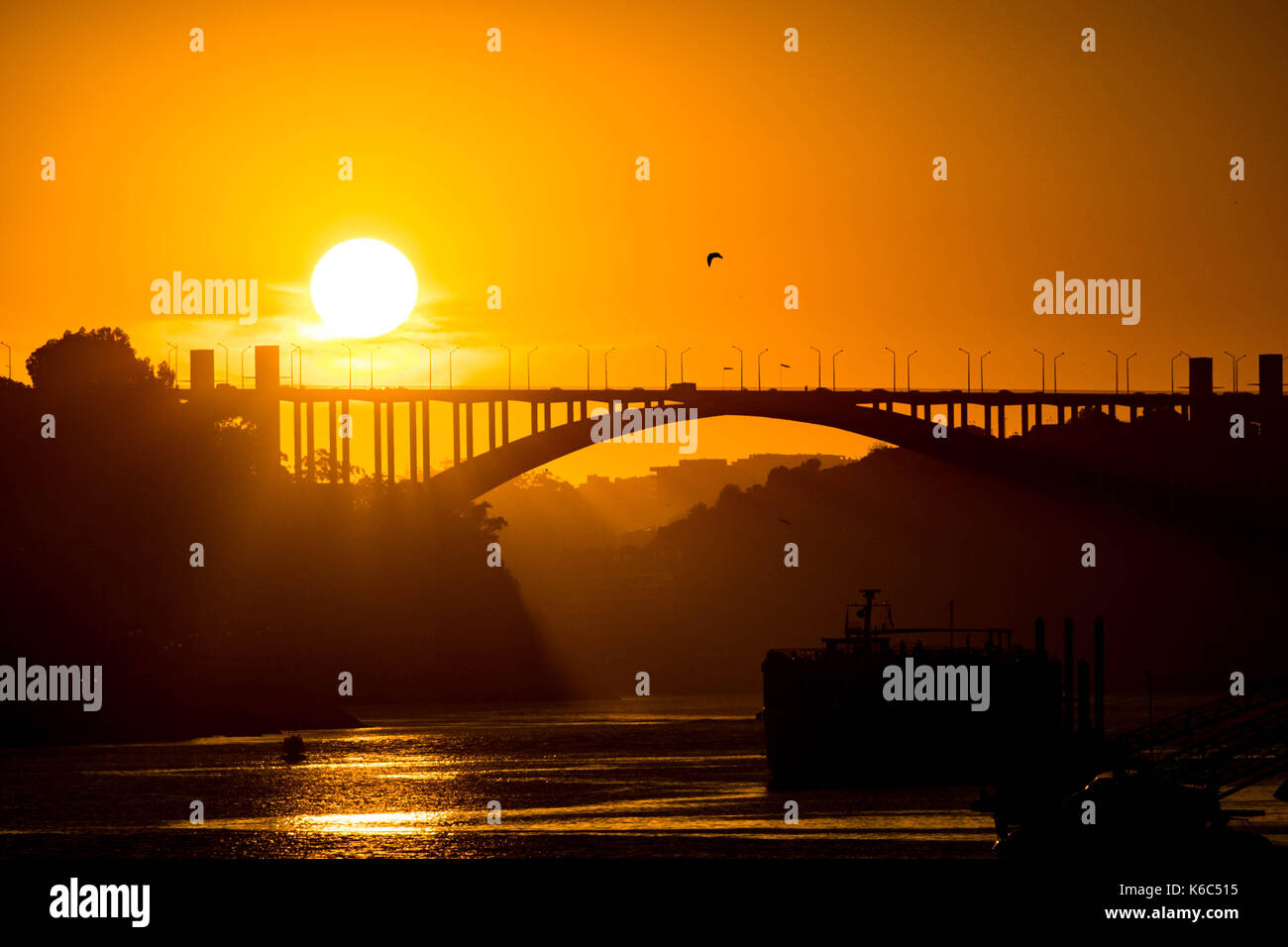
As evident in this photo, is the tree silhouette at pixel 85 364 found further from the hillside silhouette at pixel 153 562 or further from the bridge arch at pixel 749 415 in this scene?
the bridge arch at pixel 749 415

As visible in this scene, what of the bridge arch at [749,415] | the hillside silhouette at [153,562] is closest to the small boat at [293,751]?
the hillside silhouette at [153,562]

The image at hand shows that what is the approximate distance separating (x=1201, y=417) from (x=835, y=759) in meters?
62.9

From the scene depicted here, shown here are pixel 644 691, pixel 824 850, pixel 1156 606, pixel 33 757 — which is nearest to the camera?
pixel 824 850

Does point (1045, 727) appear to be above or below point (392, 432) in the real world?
below

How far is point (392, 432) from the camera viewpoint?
306 feet

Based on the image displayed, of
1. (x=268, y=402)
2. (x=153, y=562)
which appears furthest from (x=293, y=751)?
(x=268, y=402)

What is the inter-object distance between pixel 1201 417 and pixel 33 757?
7629 centimetres

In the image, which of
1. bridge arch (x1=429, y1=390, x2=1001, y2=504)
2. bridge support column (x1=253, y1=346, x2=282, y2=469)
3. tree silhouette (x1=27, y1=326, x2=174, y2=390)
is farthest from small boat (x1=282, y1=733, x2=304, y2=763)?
bridge arch (x1=429, y1=390, x2=1001, y2=504)

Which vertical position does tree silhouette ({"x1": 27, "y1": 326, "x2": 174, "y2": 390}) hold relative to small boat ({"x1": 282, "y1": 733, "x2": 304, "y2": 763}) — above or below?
above

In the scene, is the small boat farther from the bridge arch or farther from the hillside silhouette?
the bridge arch

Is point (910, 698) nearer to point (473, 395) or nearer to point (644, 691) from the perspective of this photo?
point (473, 395)
